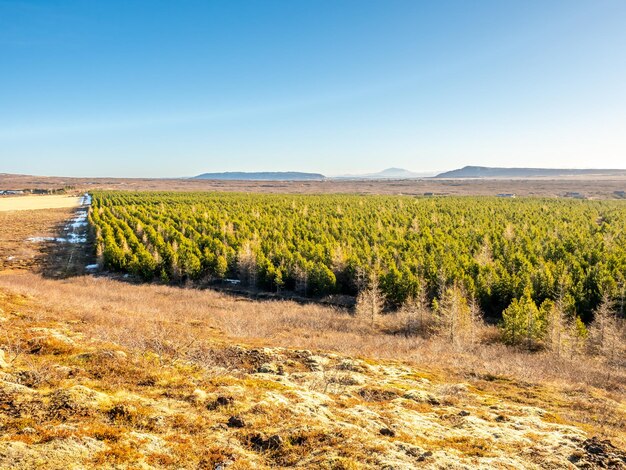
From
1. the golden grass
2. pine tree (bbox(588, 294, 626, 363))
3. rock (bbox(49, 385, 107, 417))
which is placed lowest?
pine tree (bbox(588, 294, 626, 363))

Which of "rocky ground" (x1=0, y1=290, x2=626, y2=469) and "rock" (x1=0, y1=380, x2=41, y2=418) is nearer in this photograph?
"rocky ground" (x1=0, y1=290, x2=626, y2=469)

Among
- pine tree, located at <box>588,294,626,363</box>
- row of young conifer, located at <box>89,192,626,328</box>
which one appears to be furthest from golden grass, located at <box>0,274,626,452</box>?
row of young conifer, located at <box>89,192,626,328</box>

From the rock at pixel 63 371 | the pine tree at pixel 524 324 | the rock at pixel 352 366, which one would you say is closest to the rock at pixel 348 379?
the rock at pixel 352 366

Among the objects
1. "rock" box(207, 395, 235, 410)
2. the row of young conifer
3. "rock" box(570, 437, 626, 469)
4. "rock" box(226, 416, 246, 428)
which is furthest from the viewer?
the row of young conifer

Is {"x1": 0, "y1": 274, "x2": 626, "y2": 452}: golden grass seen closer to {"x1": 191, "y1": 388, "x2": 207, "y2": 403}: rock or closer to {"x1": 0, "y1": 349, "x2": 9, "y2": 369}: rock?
{"x1": 191, "y1": 388, "x2": 207, "y2": 403}: rock

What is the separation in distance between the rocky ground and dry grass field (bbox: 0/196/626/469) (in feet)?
0.15

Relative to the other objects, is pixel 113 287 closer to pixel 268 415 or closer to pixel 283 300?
pixel 283 300

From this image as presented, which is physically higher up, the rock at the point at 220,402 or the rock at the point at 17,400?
the rock at the point at 17,400

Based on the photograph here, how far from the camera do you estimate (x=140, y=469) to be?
7438 mm

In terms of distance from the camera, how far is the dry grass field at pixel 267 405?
8.38m

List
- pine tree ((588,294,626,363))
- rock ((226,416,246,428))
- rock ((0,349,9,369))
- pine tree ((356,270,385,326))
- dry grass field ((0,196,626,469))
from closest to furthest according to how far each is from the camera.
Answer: dry grass field ((0,196,626,469)) → rock ((226,416,246,428)) → rock ((0,349,9,369)) → pine tree ((588,294,626,363)) → pine tree ((356,270,385,326))

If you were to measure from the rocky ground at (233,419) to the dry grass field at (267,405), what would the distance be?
4cm

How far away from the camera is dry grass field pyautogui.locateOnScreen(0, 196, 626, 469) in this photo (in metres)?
8.38

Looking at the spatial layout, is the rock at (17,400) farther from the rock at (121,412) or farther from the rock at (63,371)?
the rock at (121,412)
